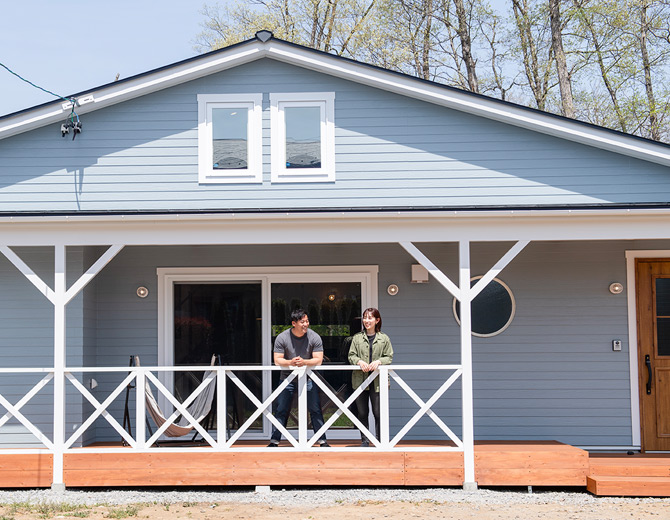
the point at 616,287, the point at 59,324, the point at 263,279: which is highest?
the point at 263,279

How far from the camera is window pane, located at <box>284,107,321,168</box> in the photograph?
9867 mm

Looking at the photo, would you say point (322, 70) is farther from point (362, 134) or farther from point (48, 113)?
point (48, 113)

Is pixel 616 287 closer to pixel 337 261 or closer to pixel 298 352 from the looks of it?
Result: pixel 337 261

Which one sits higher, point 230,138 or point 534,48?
point 534,48

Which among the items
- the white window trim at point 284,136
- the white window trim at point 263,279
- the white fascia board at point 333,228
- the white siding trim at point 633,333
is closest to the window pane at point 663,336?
the white siding trim at point 633,333

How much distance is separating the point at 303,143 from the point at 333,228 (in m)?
1.97

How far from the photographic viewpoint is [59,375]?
8125mm

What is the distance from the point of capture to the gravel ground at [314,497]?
297 inches

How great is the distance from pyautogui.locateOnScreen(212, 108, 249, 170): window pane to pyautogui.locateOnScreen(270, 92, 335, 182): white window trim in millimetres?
349

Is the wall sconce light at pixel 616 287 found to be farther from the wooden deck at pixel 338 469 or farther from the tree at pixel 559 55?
the tree at pixel 559 55

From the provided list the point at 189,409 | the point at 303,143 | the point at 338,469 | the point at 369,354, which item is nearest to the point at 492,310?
the point at 369,354

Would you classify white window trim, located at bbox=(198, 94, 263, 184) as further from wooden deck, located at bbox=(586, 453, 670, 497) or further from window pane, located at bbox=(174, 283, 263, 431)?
wooden deck, located at bbox=(586, 453, 670, 497)

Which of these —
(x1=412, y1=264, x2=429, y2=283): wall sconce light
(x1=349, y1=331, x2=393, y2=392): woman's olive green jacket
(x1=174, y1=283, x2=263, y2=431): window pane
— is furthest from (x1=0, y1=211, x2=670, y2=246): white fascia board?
(x1=174, y1=283, x2=263, y2=431): window pane

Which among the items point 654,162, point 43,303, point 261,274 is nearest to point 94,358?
point 43,303
